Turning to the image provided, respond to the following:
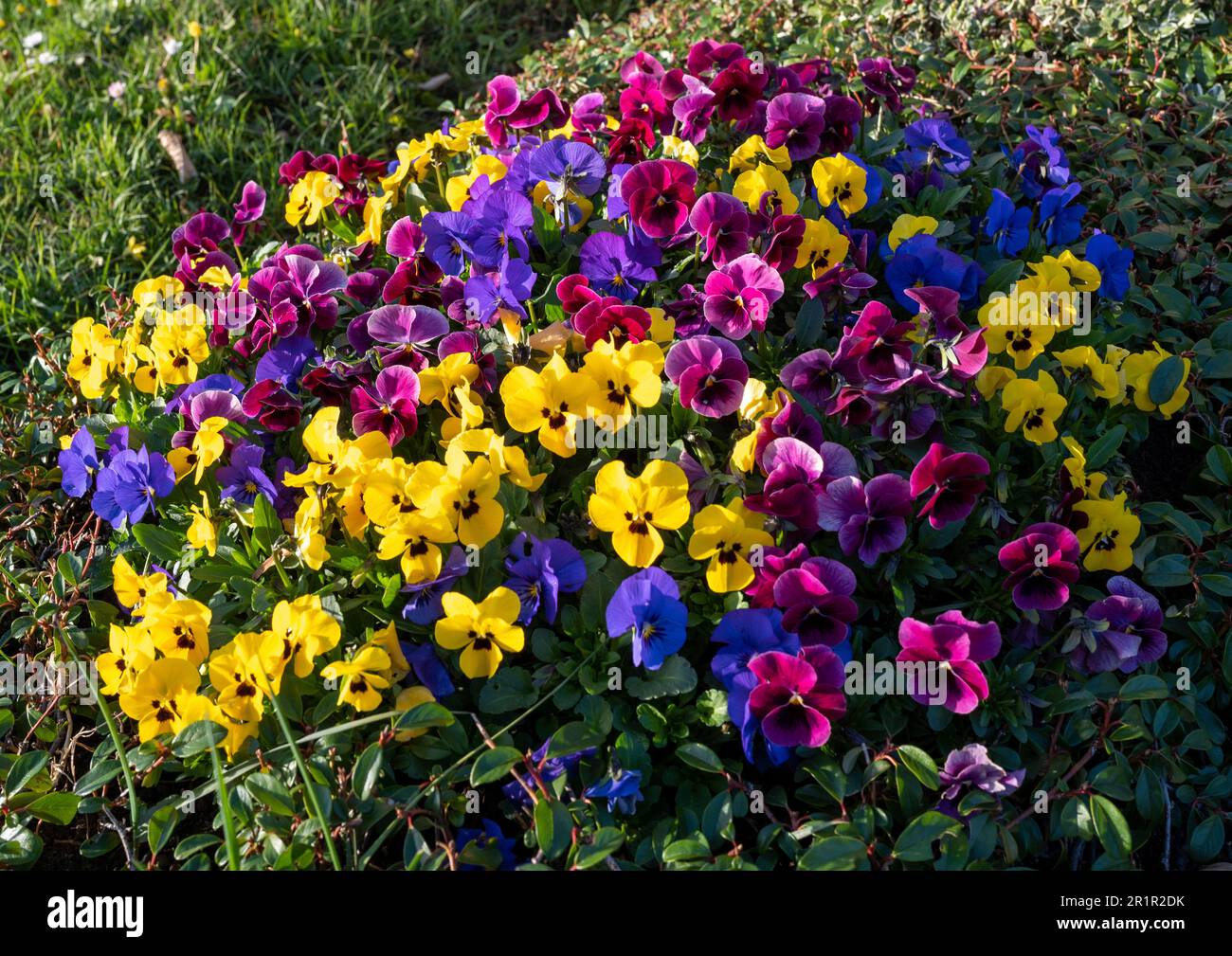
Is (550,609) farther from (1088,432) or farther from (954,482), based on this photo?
(1088,432)

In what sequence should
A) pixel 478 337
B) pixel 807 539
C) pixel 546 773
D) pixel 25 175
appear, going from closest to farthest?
1. pixel 546 773
2. pixel 807 539
3. pixel 478 337
4. pixel 25 175

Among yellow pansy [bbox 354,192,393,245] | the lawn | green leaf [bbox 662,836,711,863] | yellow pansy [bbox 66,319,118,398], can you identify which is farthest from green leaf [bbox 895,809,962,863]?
yellow pansy [bbox 66,319,118,398]

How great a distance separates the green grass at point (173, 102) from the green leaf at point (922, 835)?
119 inches

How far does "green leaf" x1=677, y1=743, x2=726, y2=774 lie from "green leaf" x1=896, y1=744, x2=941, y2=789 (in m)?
0.33

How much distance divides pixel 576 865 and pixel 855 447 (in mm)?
1019

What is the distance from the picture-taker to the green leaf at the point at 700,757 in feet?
6.50

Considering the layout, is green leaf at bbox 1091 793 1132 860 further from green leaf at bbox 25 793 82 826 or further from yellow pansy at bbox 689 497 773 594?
green leaf at bbox 25 793 82 826

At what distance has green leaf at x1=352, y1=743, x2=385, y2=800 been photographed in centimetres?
195

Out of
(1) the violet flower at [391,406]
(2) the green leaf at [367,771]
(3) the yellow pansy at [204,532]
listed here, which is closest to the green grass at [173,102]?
(3) the yellow pansy at [204,532]

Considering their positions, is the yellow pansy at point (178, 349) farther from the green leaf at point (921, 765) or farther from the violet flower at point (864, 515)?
the green leaf at point (921, 765)

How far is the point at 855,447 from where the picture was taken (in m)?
2.34

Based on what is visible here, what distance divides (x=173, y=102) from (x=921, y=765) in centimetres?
398

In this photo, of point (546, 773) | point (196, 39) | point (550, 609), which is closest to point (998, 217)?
point (550, 609)
